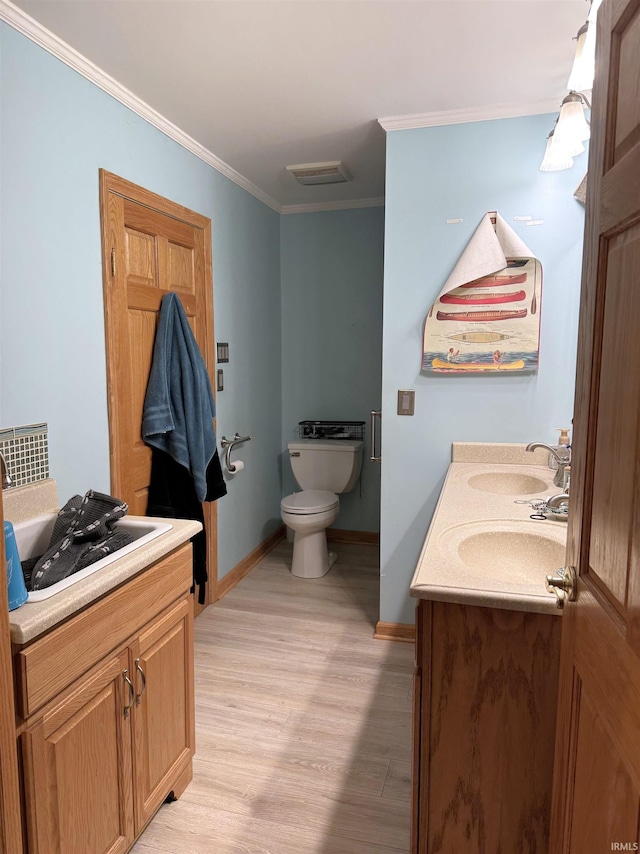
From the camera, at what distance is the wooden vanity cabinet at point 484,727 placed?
127 cm

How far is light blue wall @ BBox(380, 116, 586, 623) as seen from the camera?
2545mm

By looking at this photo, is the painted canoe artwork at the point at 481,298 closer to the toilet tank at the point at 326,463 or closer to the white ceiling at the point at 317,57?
the white ceiling at the point at 317,57

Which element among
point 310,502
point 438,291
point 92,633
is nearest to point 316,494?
point 310,502

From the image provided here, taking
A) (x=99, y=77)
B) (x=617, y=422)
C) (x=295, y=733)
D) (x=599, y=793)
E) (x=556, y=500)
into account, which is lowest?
(x=295, y=733)

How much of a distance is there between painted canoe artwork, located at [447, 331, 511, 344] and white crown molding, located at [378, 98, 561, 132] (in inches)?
36.8

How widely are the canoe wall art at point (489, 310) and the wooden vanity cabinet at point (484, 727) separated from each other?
160cm

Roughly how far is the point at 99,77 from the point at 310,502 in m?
2.41

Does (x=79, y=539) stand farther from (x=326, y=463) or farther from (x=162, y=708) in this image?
(x=326, y=463)

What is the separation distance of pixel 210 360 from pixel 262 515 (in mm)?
1295

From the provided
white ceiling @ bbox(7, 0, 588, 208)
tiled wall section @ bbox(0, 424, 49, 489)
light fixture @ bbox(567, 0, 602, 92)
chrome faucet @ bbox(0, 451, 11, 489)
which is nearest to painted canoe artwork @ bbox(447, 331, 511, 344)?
white ceiling @ bbox(7, 0, 588, 208)

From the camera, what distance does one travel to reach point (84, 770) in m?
1.33

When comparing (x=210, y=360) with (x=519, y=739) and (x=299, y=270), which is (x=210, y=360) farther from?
(x=519, y=739)

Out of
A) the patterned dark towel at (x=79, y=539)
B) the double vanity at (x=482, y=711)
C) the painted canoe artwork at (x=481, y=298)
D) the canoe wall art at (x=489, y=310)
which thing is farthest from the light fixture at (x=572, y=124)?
the patterned dark towel at (x=79, y=539)

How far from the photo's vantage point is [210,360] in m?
3.12
